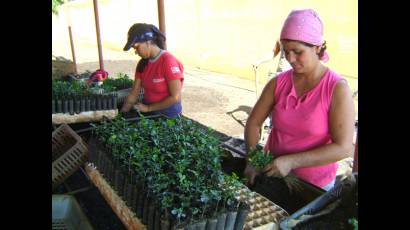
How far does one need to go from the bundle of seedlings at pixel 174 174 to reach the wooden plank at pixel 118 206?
4 cm

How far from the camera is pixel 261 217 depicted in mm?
1521

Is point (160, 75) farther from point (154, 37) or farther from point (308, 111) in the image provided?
point (308, 111)

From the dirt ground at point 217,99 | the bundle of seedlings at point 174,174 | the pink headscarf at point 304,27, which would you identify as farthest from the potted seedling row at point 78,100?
the dirt ground at point 217,99

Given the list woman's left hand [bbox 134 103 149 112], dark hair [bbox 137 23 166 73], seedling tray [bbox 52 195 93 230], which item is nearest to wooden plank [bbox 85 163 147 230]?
seedling tray [bbox 52 195 93 230]

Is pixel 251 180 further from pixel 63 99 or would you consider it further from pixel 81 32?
pixel 81 32

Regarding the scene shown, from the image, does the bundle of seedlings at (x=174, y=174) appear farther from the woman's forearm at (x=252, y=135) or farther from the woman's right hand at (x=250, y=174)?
the woman's forearm at (x=252, y=135)

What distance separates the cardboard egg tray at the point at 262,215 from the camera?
147 cm

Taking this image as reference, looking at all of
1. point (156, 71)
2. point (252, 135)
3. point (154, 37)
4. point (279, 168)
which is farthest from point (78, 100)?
point (279, 168)

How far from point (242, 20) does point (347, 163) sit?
7192mm

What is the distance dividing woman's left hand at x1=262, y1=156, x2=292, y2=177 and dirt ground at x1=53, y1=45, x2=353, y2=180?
3.17 meters

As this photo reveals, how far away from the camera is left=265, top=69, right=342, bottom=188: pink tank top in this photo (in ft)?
6.38

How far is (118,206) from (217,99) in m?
7.18

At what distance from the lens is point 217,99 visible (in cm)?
890
